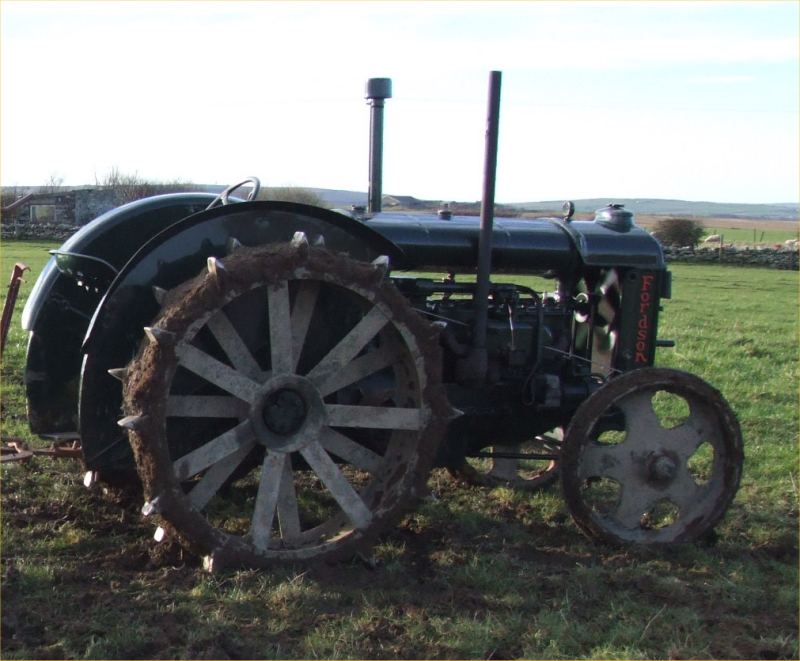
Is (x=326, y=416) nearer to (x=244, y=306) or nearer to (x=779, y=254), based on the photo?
(x=244, y=306)

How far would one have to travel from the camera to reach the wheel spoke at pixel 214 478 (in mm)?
3947

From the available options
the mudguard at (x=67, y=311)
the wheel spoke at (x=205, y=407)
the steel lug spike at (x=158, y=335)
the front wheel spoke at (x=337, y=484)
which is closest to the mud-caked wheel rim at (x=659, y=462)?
the front wheel spoke at (x=337, y=484)

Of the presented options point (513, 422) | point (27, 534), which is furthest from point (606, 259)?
point (27, 534)

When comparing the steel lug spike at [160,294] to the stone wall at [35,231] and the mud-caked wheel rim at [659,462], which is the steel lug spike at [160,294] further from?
the stone wall at [35,231]

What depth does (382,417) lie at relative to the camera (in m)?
4.02

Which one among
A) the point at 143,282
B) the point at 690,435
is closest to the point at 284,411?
the point at 143,282

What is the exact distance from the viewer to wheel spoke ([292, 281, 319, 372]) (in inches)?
158

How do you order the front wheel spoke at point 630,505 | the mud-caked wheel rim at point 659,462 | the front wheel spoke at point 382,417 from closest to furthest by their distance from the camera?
the front wheel spoke at point 382,417
the mud-caked wheel rim at point 659,462
the front wheel spoke at point 630,505

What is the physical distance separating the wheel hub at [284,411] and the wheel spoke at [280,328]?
100mm

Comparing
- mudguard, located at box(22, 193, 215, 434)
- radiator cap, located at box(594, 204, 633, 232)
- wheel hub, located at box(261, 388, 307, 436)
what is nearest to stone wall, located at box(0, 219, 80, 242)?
mudguard, located at box(22, 193, 215, 434)

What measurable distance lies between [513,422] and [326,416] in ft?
4.18

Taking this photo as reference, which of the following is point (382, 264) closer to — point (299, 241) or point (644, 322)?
point (299, 241)

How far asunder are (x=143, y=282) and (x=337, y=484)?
45.5 inches

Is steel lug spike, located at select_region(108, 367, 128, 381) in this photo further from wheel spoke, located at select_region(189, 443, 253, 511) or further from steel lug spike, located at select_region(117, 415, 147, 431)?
wheel spoke, located at select_region(189, 443, 253, 511)
